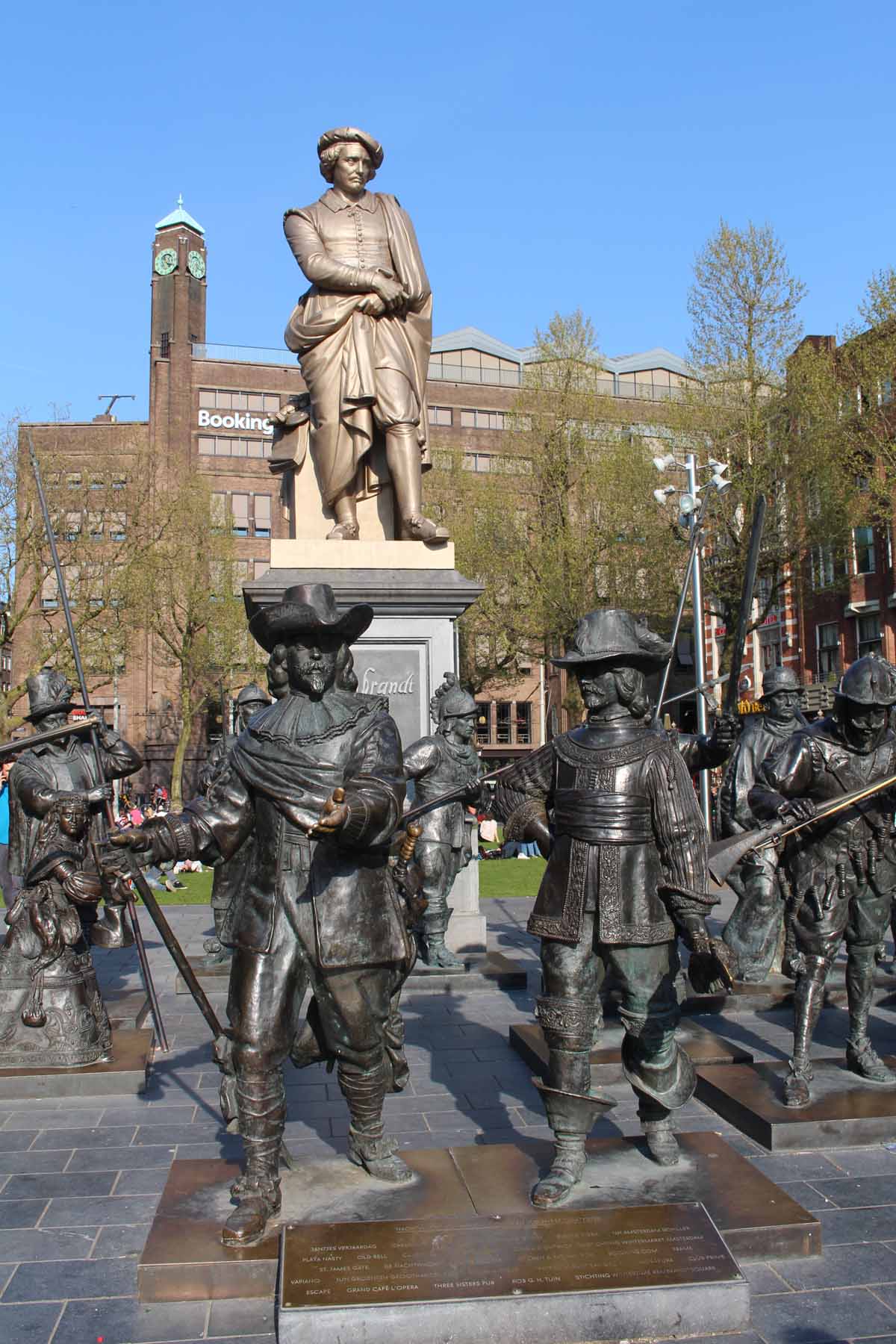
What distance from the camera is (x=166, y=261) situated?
55219 millimetres

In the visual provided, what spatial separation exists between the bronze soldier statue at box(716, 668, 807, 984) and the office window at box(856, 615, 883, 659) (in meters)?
25.3

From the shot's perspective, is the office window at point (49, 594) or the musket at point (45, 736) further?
the office window at point (49, 594)

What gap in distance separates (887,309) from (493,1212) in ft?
80.3

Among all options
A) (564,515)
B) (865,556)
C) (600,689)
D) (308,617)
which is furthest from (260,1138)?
(865,556)

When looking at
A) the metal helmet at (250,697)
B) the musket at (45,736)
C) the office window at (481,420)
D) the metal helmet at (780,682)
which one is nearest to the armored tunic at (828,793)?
the metal helmet at (780,682)

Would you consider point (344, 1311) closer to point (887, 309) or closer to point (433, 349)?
point (887, 309)

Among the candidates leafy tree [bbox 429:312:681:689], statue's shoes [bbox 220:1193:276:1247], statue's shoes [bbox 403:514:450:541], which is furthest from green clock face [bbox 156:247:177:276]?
statue's shoes [bbox 220:1193:276:1247]

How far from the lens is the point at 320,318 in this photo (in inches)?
397

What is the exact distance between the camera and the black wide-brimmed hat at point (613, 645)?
483cm

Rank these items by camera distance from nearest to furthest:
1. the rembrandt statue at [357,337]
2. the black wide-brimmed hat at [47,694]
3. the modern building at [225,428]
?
the black wide-brimmed hat at [47,694]
the rembrandt statue at [357,337]
the modern building at [225,428]

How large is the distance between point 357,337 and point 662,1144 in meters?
7.38

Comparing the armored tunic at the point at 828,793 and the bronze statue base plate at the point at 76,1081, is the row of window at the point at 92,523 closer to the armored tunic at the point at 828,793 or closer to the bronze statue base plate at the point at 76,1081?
the bronze statue base plate at the point at 76,1081

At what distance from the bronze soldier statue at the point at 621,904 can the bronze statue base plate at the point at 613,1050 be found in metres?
1.85

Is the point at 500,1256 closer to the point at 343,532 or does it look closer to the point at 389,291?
the point at 343,532
